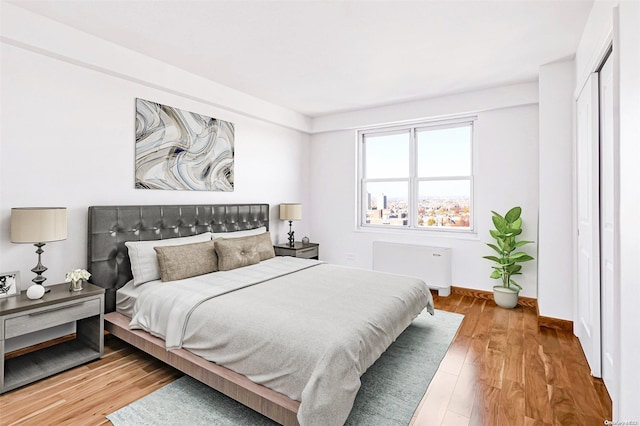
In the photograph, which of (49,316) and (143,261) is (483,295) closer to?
(143,261)

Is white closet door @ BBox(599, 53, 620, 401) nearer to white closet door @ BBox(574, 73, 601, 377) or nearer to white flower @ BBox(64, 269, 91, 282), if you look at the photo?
white closet door @ BBox(574, 73, 601, 377)

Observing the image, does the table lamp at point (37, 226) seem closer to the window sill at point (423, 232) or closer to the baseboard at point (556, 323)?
Answer: the window sill at point (423, 232)

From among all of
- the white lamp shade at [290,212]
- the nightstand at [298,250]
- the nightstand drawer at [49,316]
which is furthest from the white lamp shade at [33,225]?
the white lamp shade at [290,212]

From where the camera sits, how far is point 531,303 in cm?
387

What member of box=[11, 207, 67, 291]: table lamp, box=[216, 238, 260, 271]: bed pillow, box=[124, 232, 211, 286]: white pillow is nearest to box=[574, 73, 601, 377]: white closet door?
box=[216, 238, 260, 271]: bed pillow

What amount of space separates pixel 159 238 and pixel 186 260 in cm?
55

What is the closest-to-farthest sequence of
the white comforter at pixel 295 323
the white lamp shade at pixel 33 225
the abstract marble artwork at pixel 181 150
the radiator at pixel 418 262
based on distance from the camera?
the white comforter at pixel 295 323 < the white lamp shade at pixel 33 225 < the abstract marble artwork at pixel 181 150 < the radiator at pixel 418 262

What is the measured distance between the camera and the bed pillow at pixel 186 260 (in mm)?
2807

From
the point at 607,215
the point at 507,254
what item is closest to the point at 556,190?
the point at 507,254

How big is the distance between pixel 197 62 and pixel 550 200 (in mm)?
3904

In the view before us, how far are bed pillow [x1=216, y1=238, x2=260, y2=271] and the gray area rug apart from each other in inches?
44.9

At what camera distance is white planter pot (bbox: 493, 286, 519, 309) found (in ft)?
12.4

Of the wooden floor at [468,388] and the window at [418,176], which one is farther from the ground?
the window at [418,176]

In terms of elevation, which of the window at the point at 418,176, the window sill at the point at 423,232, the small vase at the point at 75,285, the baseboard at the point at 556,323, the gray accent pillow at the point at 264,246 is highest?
the window at the point at 418,176
